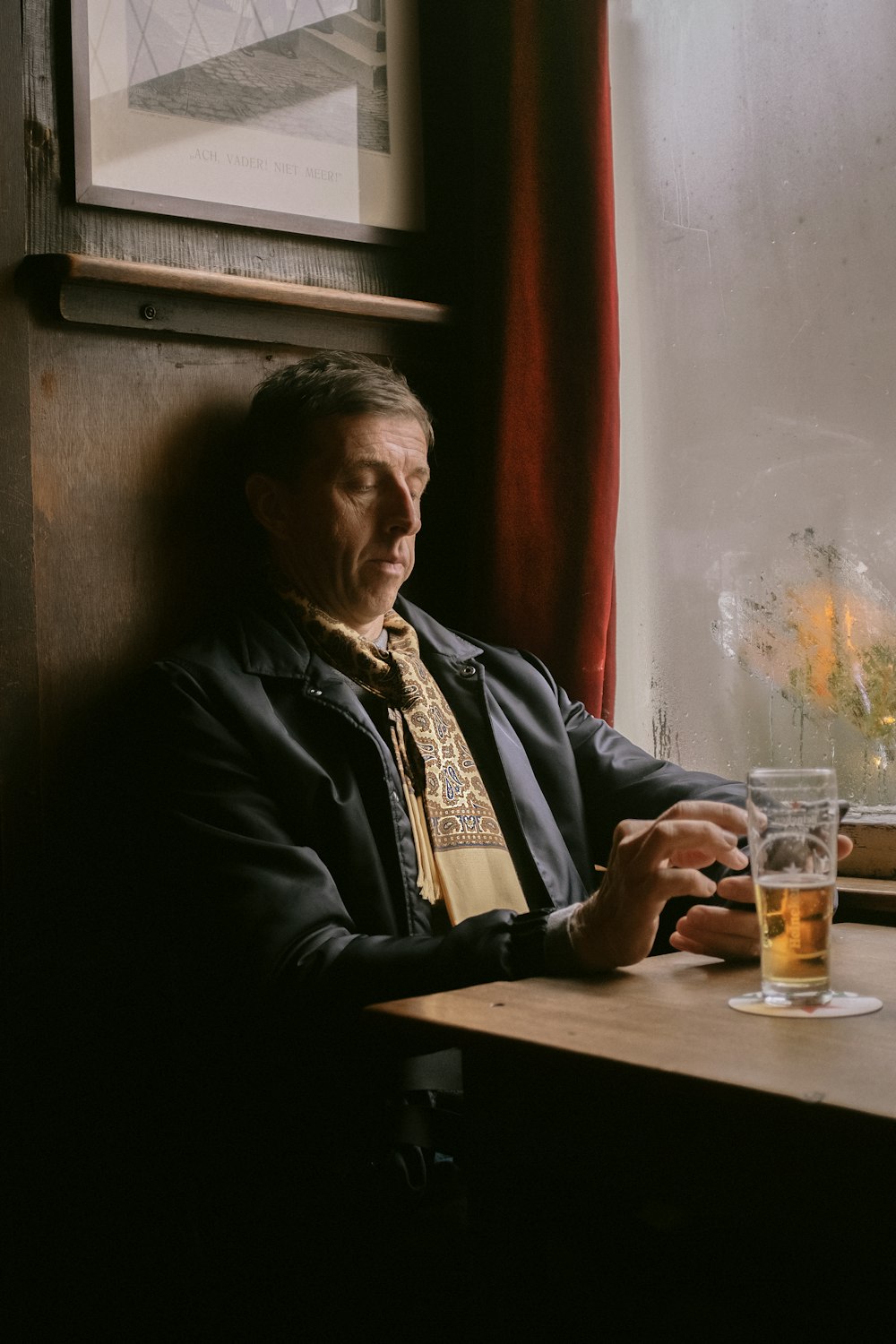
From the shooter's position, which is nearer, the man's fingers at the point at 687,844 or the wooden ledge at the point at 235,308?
the man's fingers at the point at 687,844

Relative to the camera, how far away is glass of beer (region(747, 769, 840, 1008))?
111cm

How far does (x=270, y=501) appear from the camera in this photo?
2.01 metres

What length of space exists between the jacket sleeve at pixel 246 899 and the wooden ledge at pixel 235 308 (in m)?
0.57

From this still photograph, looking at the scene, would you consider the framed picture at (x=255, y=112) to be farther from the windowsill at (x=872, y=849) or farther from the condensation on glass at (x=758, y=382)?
the windowsill at (x=872, y=849)

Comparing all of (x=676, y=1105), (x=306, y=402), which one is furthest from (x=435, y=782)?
(x=676, y=1105)

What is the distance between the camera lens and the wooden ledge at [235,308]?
1.88 metres

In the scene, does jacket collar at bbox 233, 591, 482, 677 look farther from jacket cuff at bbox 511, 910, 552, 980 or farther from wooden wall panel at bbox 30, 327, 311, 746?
jacket cuff at bbox 511, 910, 552, 980

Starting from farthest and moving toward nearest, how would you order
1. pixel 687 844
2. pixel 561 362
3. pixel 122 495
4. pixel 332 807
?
1. pixel 561 362
2. pixel 122 495
3. pixel 332 807
4. pixel 687 844

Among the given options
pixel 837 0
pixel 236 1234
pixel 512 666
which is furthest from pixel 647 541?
pixel 236 1234

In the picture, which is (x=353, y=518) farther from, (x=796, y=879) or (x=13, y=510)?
(x=796, y=879)

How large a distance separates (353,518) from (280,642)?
0.78ft

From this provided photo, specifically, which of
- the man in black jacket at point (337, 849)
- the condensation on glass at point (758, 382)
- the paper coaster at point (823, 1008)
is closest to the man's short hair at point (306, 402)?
the man in black jacket at point (337, 849)

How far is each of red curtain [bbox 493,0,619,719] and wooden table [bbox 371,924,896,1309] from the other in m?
0.92

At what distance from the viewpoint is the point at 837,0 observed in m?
1.99
